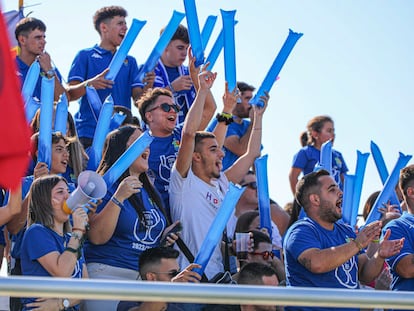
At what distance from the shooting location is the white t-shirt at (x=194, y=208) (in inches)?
232

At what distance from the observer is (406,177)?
665 centimetres

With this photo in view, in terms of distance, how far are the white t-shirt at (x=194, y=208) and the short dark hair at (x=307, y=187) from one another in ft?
1.84

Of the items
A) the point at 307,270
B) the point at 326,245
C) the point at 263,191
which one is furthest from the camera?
the point at 263,191

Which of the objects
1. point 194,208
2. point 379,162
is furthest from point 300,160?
point 194,208

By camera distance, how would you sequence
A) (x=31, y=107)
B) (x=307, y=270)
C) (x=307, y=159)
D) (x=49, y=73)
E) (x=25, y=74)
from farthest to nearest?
(x=307, y=159)
(x=25, y=74)
(x=49, y=73)
(x=31, y=107)
(x=307, y=270)

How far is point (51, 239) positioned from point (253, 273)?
1.51 m

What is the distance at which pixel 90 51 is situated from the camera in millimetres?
7672

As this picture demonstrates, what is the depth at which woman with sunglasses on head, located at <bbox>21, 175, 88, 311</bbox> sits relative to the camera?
471 cm

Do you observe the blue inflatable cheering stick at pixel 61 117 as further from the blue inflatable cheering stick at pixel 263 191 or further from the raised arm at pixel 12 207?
the blue inflatable cheering stick at pixel 263 191

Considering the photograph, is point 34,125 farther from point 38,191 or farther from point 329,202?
point 329,202

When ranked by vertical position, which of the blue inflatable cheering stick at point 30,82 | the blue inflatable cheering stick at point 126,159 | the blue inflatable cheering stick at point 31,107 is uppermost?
the blue inflatable cheering stick at point 30,82

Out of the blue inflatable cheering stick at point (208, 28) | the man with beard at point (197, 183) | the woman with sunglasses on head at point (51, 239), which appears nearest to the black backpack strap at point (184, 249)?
the man with beard at point (197, 183)

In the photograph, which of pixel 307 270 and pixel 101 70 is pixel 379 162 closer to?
pixel 307 270

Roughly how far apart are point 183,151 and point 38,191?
1.29 m
